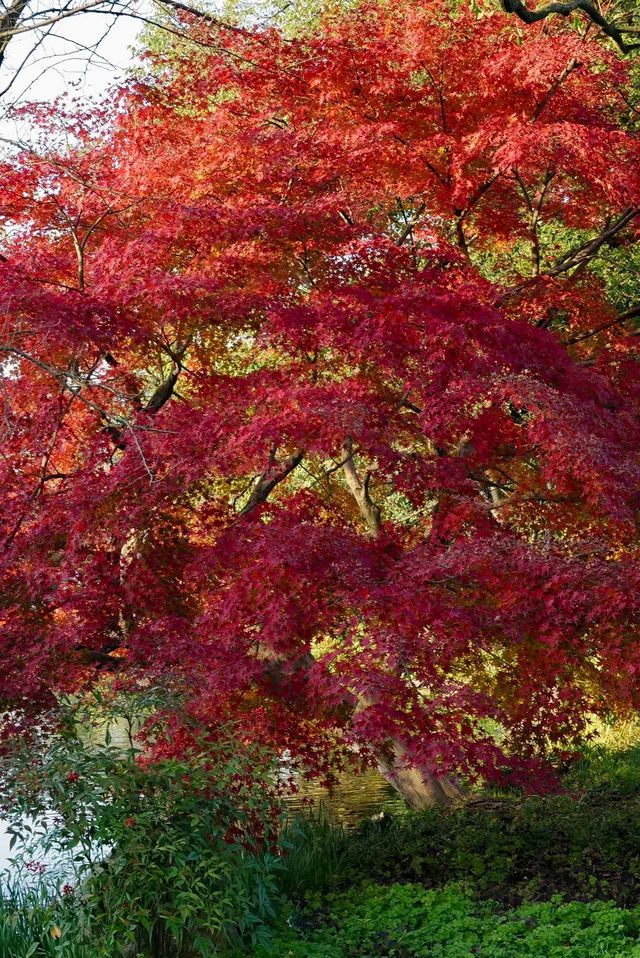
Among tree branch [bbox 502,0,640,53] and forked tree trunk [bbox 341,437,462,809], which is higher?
tree branch [bbox 502,0,640,53]

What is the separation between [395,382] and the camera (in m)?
6.28

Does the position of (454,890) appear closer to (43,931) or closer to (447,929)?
(447,929)

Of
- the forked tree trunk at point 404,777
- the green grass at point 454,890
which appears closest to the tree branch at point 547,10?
the forked tree trunk at point 404,777

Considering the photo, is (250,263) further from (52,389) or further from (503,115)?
(503,115)

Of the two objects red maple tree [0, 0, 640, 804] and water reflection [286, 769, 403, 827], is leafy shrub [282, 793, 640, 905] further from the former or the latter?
water reflection [286, 769, 403, 827]

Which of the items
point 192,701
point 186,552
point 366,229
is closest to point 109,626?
point 186,552

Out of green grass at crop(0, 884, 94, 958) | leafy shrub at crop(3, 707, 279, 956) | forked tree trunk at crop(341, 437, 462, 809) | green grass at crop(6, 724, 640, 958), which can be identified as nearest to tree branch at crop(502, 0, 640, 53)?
forked tree trunk at crop(341, 437, 462, 809)

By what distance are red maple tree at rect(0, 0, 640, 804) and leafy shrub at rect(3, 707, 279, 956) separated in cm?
64

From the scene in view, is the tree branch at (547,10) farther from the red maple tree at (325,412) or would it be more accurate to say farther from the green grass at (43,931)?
the green grass at (43,931)

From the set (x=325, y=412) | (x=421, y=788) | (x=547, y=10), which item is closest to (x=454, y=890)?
(x=421, y=788)

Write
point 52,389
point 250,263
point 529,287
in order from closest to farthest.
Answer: point 250,263, point 52,389, point 529,287

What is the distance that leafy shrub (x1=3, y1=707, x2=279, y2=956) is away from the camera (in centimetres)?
417

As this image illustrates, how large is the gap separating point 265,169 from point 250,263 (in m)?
0.67

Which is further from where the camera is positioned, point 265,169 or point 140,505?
point 265,169
